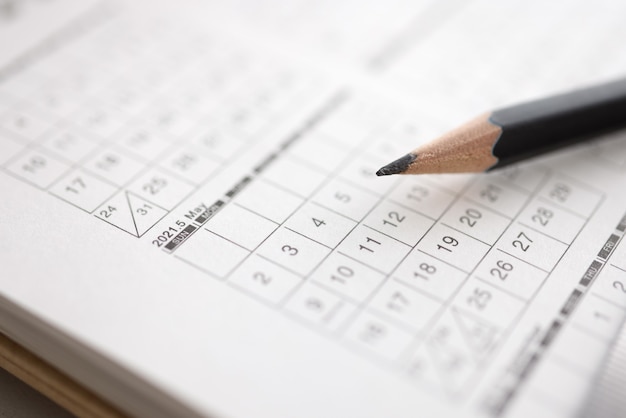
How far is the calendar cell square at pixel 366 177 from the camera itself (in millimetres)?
513

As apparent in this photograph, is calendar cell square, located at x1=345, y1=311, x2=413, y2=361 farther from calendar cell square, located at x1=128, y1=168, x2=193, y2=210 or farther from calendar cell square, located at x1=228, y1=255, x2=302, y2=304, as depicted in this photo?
calendar cell square, located at x1=128, y1=168, x2=193, y2=210

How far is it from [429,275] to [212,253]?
153mm

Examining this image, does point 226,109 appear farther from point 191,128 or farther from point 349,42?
point 349,42

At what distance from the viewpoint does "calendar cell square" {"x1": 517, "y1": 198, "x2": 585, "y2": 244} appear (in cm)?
48

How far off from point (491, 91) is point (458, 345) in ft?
1.07

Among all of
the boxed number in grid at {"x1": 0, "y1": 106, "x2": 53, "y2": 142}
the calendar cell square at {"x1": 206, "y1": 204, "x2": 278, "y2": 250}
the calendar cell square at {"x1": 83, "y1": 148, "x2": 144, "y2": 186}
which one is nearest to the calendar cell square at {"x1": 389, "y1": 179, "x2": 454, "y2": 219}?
the calendar cell square at {"x1": 206, "y1": 204, "x2": 278, "y2": 250}

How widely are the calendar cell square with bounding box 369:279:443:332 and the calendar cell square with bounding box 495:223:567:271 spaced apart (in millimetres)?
80

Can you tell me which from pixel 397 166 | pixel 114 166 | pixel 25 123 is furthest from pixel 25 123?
pixel 397 166

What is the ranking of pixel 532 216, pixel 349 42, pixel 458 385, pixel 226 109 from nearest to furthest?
pixel 458 385, pixel 532 216, pixel 226 109, pixel 349 42

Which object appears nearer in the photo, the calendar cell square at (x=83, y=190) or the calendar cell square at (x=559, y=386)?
the calendar cell square at (x=559, y=386)

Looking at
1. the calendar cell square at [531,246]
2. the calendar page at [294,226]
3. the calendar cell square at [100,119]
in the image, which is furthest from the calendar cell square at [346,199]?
the calendar cell square at [100,119]

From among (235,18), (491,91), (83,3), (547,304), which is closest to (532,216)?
(547,304)

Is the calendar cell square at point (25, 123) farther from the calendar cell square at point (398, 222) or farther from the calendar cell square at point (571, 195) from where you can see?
the calendar cell square at point (571, 195)

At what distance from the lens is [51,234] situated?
1.52 feet
